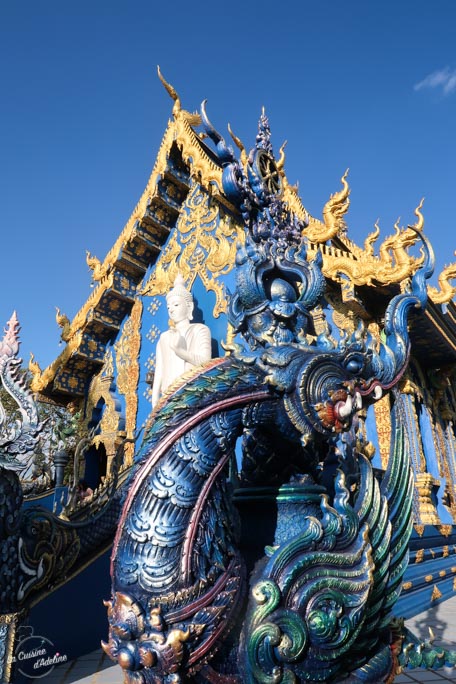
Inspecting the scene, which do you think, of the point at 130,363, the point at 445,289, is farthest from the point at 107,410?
the point at 445,289

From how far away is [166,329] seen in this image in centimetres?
792

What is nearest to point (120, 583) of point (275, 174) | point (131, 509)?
point (131, 509)

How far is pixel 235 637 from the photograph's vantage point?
162 centimetres

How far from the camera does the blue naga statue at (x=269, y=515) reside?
1495mm

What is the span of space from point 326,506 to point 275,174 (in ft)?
5.84

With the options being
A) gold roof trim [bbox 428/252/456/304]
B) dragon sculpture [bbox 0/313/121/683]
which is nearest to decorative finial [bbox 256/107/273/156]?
dragon sculpture [bbox 0/313/121/683]

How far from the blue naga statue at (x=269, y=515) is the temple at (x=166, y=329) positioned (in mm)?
1368

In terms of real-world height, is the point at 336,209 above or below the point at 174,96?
below

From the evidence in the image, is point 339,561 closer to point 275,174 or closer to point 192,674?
point 192,674

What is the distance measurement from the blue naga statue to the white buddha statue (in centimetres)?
374

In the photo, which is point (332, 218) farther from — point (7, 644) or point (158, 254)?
point (7, 644)

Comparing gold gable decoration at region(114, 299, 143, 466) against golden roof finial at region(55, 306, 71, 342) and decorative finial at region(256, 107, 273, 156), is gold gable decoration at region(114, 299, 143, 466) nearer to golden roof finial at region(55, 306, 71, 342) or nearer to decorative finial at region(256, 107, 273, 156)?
golden roof finial at region(55, 306, 71, 342)

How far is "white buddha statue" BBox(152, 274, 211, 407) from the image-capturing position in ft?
20.4

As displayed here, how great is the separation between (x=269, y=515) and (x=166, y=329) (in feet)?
19.7
